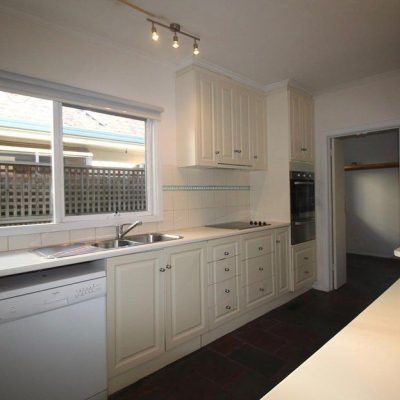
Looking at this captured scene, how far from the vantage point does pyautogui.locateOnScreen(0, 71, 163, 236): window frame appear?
1861 mm

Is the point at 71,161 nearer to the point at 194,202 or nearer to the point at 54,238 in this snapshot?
the point at 54,238

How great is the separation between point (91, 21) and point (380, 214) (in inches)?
210

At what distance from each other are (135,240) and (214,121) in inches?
54.1

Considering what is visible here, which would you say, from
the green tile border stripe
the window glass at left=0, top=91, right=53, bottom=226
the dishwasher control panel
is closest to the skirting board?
the dishwasher control panel

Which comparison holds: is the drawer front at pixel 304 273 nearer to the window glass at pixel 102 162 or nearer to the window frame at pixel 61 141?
the window frame at pixel 61 141

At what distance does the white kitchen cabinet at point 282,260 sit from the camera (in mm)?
3029

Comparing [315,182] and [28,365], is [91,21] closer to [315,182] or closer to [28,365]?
[28,365]

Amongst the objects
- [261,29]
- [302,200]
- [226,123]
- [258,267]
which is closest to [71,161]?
[226,123]

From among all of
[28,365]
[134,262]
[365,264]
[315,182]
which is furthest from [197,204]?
[365,264]

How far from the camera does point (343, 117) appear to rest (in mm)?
3361

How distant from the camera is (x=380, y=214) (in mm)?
5070

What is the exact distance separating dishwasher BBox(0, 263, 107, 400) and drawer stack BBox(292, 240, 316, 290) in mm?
2285

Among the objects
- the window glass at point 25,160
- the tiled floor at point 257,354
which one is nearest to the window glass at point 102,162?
the window glass at point 25,160

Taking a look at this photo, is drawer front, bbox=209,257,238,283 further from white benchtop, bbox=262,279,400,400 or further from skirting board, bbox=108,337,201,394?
white benchtop, bbox=262,279,400,400
